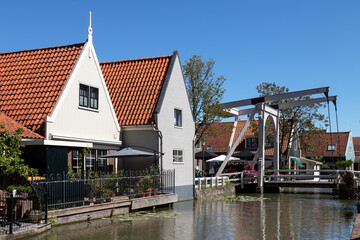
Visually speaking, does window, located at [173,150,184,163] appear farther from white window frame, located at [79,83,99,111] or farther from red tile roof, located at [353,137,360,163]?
red tile roof, located at [353,137,360,163]

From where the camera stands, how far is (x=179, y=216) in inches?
763

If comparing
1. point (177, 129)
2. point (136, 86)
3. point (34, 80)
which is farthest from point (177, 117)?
point (34, 80)

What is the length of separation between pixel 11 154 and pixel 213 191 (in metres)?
16.6

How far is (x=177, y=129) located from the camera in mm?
27328

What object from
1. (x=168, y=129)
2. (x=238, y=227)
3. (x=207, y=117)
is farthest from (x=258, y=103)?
(x=238, y=227)

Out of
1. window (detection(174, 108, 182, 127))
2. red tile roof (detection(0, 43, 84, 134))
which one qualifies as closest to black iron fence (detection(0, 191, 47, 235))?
red tile roof (detection(0, 43, 84, 134))

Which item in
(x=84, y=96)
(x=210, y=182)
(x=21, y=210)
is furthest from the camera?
(x=210, y=182)

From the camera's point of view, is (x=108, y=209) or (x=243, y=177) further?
(x=243, y=177)

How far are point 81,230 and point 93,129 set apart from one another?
25.0 feet

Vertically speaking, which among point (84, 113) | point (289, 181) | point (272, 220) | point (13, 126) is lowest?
point (272, 220)

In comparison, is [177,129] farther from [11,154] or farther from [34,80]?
[11,154]

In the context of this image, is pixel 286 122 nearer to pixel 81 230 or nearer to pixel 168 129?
pixel 168 129

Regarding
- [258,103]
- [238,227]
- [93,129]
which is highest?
[258,103]

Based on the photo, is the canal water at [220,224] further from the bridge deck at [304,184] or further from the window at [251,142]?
the window at [251,142]
